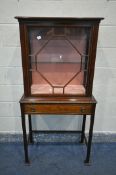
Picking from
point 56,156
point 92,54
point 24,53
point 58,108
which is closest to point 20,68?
point 24,53

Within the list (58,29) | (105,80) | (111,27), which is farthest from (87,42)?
(105,80)

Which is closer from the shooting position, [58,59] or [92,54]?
[92,54]

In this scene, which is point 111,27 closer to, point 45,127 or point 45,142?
point 45,127

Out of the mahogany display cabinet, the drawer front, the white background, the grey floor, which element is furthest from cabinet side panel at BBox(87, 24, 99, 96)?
the grey floor

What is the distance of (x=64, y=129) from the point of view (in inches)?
88.0

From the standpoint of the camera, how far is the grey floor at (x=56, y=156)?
6.07ft

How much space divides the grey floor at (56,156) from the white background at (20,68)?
17 centimetres

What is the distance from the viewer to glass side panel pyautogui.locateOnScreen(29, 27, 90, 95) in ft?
5.00

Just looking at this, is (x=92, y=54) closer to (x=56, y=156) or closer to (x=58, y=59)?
(x=58, y=59)

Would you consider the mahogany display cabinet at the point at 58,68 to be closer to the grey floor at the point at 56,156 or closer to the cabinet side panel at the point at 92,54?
the cabinet side panel at the point at 92,54

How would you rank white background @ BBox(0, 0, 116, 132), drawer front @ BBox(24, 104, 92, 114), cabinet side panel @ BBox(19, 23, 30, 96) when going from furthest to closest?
white background @ BBox(0, 0, 116, 132), drawer front @ BBox(24, 104, 92, 114), cabinet side panel @ BBox(19, 23, 30, 96)

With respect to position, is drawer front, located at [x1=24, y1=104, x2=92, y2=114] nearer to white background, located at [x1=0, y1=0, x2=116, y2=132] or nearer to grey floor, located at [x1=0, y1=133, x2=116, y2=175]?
white background, located at [x1=0, y1=0, x2=116, y2=132]

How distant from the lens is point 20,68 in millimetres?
1952

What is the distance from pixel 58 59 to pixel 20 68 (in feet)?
1.67
